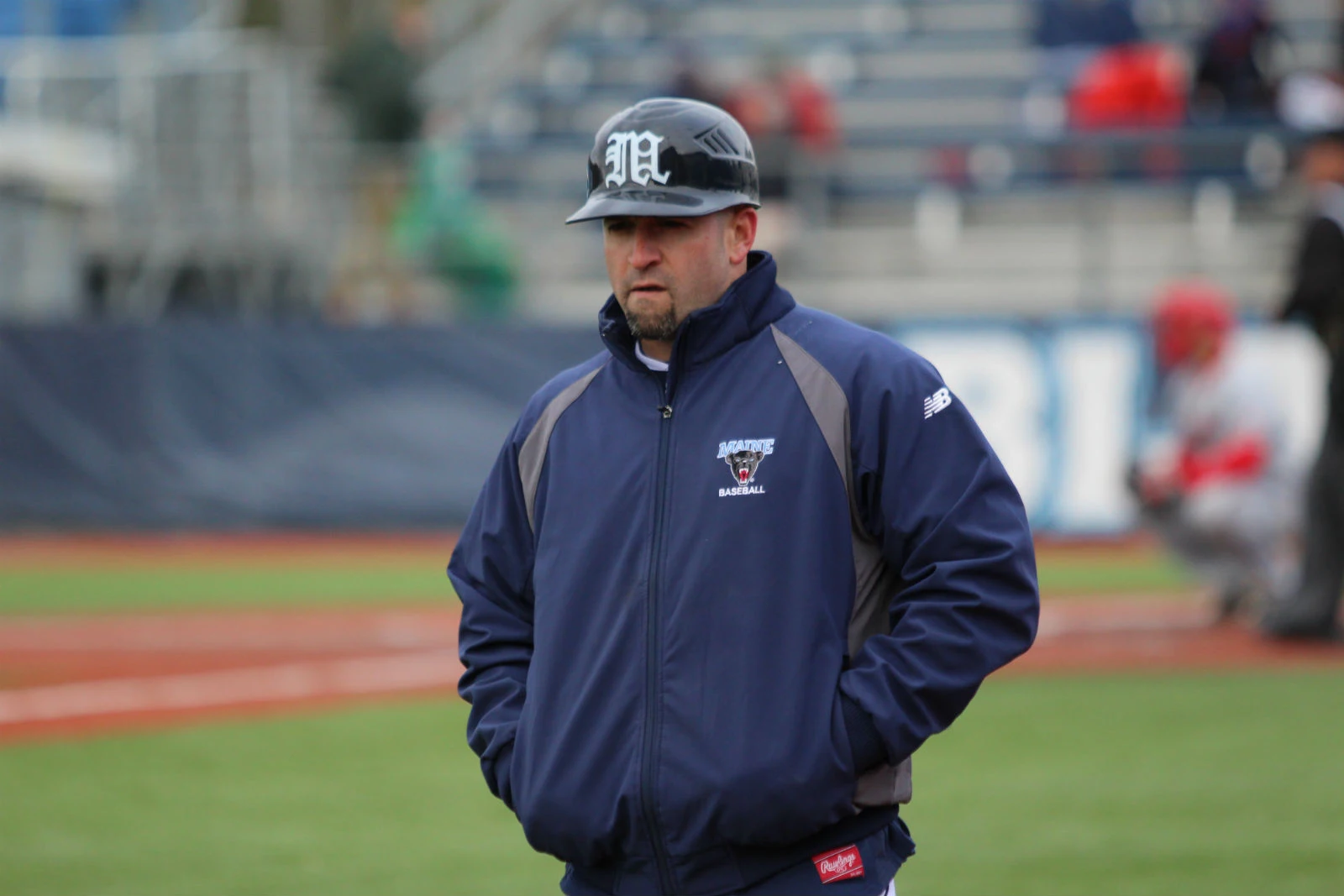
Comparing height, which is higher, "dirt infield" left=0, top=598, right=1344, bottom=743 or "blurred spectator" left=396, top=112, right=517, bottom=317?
"blurred spectator" left=396, top=112, right=517, bottom=317

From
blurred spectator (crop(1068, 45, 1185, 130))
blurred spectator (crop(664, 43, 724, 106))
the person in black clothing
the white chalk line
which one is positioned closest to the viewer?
the white chalk line

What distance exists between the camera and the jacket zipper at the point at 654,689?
3.43m

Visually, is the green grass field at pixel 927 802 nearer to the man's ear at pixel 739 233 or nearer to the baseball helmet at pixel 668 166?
the man's ear at pixel 739 233

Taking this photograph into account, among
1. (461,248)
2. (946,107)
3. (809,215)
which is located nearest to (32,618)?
(461,248)

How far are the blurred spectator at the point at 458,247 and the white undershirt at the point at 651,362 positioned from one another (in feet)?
54.5

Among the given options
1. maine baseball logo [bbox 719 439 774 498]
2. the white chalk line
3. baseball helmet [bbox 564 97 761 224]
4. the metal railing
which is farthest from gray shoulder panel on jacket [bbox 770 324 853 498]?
the metal railing

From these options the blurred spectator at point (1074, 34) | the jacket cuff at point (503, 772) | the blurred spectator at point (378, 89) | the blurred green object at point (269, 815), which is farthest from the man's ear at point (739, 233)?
the blurred spectator at point (1074, 34)

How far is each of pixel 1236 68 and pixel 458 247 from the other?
9187 mm

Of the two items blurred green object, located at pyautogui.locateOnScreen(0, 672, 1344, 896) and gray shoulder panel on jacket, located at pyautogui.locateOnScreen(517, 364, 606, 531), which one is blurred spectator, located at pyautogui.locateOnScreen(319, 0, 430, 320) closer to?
blurred green object, located at pyautogui.locateOnScreen(0, 672, 1344, 896)

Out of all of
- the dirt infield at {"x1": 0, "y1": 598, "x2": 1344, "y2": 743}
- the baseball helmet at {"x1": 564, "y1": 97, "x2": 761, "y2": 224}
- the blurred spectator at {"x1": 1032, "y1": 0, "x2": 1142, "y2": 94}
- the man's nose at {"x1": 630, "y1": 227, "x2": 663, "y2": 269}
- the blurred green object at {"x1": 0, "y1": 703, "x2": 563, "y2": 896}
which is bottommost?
the dirt infield at {"x1": 0, "y1": 598, "x2": 1344, "y2": 743}

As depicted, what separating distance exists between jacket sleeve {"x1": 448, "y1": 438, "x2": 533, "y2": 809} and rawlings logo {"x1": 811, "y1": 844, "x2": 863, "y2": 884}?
693mm

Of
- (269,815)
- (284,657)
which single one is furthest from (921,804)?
(284,657)

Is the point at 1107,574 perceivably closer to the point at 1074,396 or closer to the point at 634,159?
the point at 1074,396

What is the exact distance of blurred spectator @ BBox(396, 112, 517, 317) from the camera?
66.6ft
